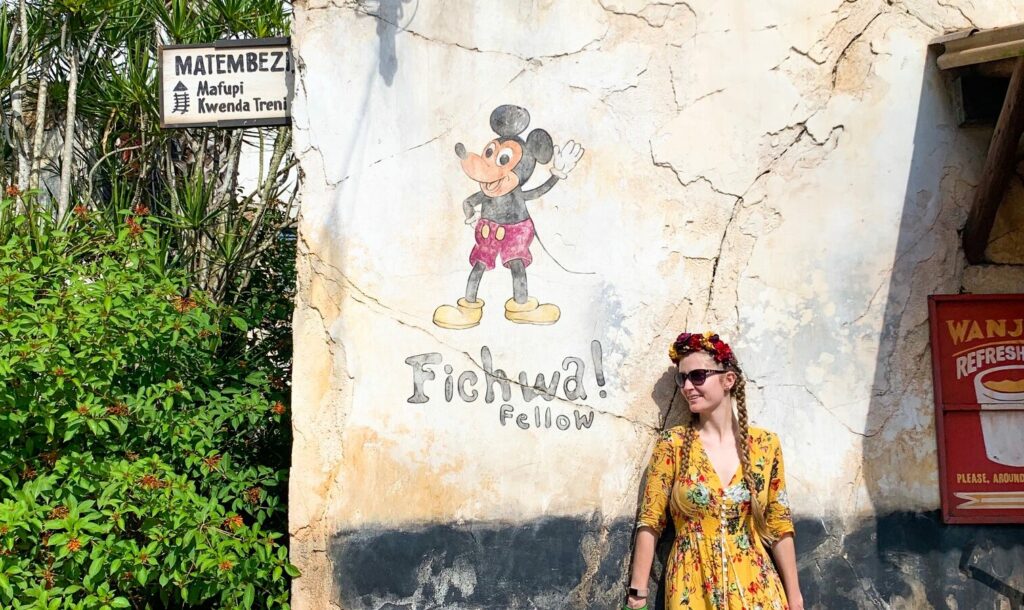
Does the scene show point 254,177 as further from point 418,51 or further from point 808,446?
point 808,446

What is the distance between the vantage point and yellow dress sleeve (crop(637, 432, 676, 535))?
3367mm

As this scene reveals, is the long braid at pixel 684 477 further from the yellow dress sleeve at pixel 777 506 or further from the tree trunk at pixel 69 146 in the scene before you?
the tree trunk at pixel 69 146

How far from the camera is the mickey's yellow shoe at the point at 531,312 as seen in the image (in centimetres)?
357

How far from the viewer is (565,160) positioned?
363 centimetres

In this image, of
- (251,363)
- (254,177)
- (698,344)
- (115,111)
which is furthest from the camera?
(254,177)

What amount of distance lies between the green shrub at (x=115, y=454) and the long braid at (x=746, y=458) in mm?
1661

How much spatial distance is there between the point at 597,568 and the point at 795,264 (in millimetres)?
1342

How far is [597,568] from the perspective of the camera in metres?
3.51

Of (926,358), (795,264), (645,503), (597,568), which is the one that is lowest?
(597,568)

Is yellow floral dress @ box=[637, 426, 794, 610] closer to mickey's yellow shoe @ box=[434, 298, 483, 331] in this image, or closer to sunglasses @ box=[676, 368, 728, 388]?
sunglasses @ box=[676, 368, 728, 388]

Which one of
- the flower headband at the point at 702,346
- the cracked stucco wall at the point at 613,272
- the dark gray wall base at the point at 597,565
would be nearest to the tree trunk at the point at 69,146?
the cracked stucco wall at the point at 613,272

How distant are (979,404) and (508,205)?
1900 mm

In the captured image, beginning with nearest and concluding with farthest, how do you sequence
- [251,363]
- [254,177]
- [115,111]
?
1. [251,363]
2. [115,111]
3. [254,177]

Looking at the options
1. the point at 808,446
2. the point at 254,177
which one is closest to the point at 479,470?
the point at 808,446
